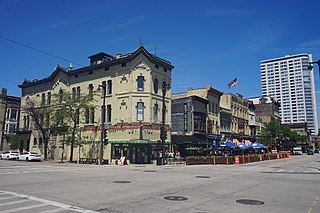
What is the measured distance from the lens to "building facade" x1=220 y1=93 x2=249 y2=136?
57.8 m

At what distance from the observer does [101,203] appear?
28.9ft

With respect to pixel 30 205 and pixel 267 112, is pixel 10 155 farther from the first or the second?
pixel 267 112

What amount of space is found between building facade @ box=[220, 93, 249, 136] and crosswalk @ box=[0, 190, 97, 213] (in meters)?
50.7

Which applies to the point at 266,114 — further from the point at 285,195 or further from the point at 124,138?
the point at 285,195

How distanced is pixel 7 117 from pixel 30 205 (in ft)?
204

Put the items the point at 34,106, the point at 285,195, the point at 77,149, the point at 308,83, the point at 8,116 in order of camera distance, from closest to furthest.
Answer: the point at 285,195
the point at 77,149
the point at 34,106
the point at 8,116
the point at 308,83

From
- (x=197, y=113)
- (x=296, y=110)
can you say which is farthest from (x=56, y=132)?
(x=296, y=110)

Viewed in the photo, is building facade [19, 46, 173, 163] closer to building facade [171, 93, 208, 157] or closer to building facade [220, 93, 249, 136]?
building facade [171, 93, 208, 157]

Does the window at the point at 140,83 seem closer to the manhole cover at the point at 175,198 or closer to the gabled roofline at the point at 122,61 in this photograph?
the gabled roofline at the point at 122,61

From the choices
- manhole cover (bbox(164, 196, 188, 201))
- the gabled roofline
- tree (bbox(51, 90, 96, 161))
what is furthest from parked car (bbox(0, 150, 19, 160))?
manhole cover (bbox(164, 196, 188, 201))

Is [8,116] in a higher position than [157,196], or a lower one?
higher

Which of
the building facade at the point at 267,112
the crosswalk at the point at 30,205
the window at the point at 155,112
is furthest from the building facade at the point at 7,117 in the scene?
the building facade at the point at 267,112

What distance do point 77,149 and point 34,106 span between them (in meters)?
14.1

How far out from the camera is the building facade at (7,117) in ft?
200
